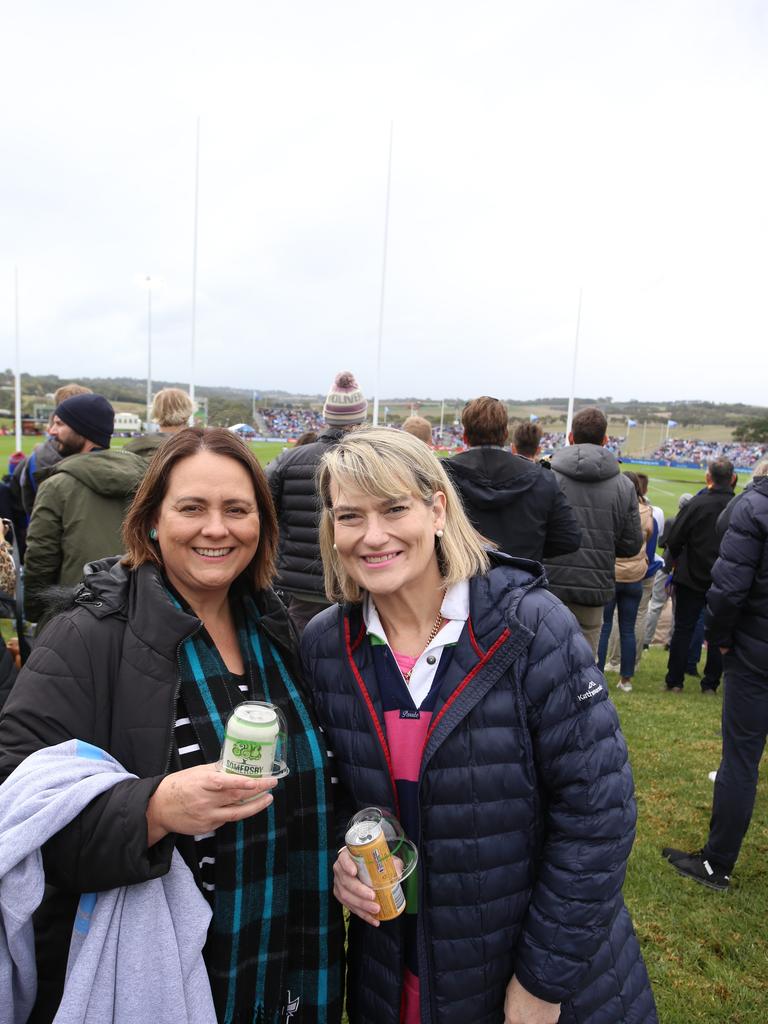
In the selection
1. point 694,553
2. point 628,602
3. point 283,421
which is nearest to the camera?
point 694,553

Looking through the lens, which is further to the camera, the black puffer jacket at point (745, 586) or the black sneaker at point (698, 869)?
the black sneaker at point (698, 869)

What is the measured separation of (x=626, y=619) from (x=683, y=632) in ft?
2.23

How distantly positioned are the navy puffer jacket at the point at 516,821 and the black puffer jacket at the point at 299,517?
259 cm

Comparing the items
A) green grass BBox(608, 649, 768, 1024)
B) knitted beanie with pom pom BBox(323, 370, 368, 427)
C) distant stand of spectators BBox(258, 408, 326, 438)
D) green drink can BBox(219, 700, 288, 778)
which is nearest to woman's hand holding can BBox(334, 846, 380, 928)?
green drink can BBox(219, 700, 288, 778)

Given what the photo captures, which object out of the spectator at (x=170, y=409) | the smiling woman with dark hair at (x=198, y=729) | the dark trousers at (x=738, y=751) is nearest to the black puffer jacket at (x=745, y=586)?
the dark trousers at (x=738, y=751)

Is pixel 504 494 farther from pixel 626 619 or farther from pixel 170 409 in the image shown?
pixel 626 619

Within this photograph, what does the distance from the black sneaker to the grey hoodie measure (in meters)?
3.14

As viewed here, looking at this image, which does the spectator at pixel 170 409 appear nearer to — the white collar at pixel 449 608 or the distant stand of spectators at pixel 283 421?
the white collar at pixel 449 608

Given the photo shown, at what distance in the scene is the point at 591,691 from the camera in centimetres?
156

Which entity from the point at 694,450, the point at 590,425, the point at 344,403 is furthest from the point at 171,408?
the point at 694,450

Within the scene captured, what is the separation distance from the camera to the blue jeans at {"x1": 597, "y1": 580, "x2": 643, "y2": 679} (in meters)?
6.79

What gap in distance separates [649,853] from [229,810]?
11.3 feet

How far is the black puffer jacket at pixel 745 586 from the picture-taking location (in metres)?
3.27

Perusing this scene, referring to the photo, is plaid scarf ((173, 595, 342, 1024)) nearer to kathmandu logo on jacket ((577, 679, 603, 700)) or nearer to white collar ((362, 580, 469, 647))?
white collar ((362, 580, 469, 647))
